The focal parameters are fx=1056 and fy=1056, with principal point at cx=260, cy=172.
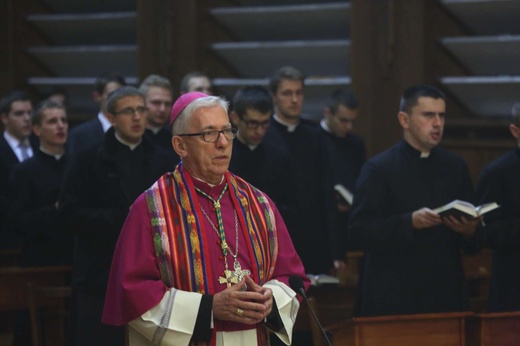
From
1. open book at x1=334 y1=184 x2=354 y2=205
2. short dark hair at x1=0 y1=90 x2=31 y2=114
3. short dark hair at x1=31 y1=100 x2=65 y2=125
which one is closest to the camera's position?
open book at x1=334 y1=184 x2=354 y2=205

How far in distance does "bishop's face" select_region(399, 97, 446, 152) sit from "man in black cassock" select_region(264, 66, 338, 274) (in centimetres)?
156

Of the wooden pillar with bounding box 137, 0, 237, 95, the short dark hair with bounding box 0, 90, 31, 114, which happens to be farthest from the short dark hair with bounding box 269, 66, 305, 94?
the wooden pillar with bounding box 137, 0, 237, 95

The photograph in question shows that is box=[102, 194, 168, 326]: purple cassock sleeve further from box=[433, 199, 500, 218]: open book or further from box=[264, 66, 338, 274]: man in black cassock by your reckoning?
box=[264, 66, 338, 274]: man in black cassock

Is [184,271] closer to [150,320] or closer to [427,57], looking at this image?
[150,320]

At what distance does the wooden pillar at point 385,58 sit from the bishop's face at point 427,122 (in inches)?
120

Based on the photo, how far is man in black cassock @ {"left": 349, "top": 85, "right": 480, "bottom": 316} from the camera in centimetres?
550

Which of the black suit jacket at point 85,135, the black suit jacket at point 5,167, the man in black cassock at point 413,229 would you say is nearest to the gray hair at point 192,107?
the man in black cassock at point 413,229

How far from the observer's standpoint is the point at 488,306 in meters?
5.99

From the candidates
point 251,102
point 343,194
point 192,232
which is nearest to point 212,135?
point 192,232

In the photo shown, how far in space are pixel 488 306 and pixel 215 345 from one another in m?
2.60

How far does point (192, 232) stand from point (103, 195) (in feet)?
5.93

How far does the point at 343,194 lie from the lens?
7055 millimetres

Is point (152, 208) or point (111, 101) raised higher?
point (111, 101)

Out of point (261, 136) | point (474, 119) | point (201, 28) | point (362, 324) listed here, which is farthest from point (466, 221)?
point (201, 28)
